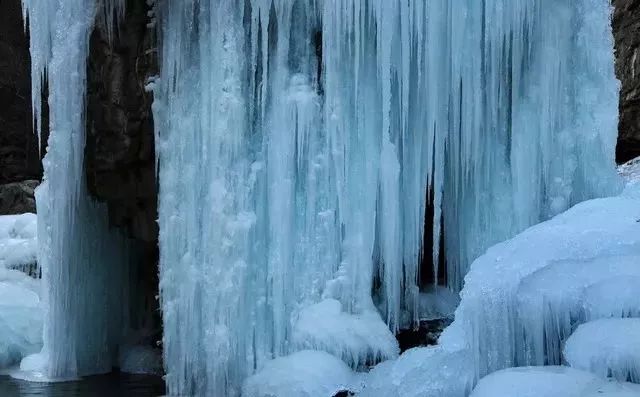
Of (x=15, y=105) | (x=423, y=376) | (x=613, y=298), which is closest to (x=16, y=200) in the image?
(x=15, y=105)

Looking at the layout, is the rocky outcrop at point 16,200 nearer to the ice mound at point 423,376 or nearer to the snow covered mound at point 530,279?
A: the ice mound at point 423,376

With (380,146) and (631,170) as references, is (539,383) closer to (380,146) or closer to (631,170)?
(380,146)

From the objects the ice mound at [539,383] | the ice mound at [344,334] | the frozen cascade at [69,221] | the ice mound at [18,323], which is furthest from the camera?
the ice mound at [18,323]

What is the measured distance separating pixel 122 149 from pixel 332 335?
13.4 feet

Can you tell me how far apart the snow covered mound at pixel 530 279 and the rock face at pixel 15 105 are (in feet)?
60.0

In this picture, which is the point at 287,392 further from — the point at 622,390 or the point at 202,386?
the point at 622,390

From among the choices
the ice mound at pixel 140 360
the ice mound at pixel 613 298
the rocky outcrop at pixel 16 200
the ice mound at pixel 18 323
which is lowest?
the ice mound at pixel 140 360

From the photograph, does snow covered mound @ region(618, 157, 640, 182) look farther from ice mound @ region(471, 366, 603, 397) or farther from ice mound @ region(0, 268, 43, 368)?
ice mound @ region(0, 268, 43, 368)

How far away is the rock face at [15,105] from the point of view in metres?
21.2

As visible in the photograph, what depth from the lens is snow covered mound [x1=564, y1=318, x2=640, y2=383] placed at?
4258 mm

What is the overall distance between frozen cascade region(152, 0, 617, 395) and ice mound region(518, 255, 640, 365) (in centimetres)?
232

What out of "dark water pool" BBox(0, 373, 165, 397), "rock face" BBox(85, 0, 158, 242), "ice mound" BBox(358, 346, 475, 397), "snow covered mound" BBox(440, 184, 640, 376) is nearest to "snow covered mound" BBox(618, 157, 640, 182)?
"snow covered mound" BBox(440, 184, 640, 376)

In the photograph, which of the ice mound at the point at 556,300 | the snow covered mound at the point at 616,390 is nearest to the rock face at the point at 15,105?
the ice mound at the point at 556,300

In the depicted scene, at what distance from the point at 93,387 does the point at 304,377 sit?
3.98 meters
